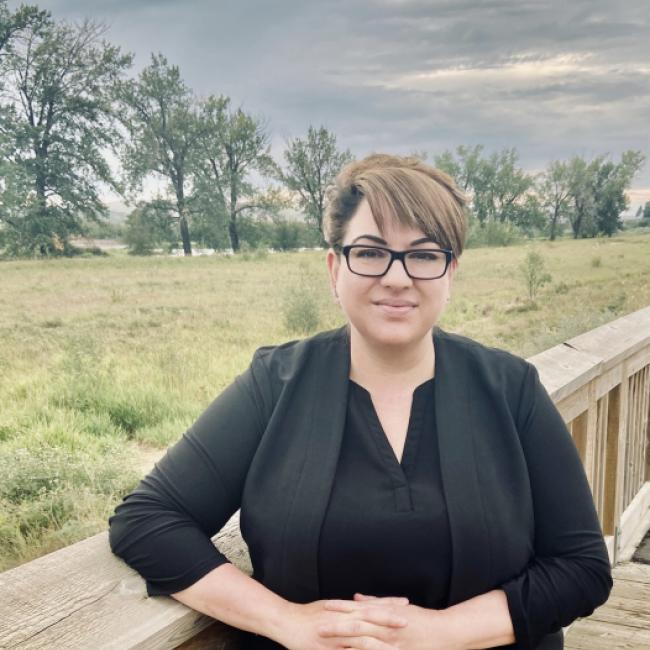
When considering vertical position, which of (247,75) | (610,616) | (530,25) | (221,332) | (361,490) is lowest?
(610,616)

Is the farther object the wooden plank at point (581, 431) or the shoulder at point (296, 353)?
the wooden plank at point (581, 431)

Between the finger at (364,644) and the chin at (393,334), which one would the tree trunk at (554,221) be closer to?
the chin at (393,334)

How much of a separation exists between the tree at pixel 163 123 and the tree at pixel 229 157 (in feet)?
0.46

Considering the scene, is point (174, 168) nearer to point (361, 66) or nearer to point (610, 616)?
point (361, 66)

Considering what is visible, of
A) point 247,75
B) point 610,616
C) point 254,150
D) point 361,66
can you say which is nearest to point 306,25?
point 247,75

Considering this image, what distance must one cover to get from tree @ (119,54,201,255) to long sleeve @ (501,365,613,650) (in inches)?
195

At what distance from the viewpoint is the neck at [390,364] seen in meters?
1.19

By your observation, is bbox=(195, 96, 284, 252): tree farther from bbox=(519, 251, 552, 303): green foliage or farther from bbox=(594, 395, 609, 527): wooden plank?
bbox=(519, 251, 552, 303): green foliage

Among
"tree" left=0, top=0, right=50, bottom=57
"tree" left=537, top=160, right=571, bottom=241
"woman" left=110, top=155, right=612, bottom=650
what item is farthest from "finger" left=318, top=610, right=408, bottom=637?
"tree" left=537, top=160, right=571, bottom=241

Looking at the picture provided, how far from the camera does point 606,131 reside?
10781 mm

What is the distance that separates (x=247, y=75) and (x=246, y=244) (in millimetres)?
1843

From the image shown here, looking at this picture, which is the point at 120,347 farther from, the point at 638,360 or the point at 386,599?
the point at 386,599

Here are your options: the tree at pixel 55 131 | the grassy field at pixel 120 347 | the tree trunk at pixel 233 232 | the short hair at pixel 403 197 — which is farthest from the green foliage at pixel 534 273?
the short hair at pixel 403 197

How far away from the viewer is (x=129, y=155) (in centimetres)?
546
